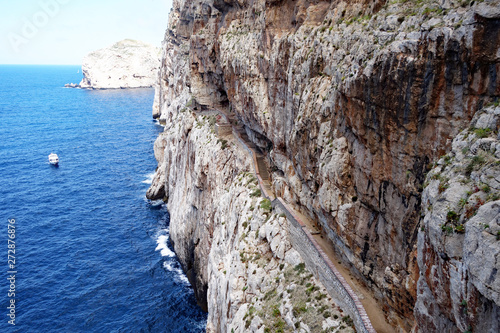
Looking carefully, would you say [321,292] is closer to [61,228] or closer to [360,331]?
[360,331]

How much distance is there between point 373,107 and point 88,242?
5500 centimetres

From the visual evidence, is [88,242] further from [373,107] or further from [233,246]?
[373,107]

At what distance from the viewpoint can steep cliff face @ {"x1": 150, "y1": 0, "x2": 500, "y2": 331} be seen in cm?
1590

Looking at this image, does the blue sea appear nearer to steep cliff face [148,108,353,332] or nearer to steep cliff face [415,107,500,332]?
steep cliff face [148,108,353,332]

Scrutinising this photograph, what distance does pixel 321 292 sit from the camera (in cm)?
2573

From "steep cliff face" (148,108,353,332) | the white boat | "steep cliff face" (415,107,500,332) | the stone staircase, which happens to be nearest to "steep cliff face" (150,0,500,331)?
"steep cliff face" (415,107,500,332)

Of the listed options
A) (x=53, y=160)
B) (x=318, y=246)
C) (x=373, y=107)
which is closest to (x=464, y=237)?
(x=373, y=107)

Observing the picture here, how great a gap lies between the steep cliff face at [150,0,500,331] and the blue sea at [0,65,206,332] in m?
25.5

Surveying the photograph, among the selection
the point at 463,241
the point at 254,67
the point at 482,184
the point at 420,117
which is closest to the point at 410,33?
the point at 420,117

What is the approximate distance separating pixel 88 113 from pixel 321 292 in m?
153

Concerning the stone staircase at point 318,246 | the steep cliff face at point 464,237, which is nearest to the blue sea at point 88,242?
the stone staircase at point 318,246

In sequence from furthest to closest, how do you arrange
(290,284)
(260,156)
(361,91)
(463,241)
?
(260,156) < (290,284) < (361,91) < (463,241)

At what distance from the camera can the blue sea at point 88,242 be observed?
4656cm

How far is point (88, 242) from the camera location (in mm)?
61469
